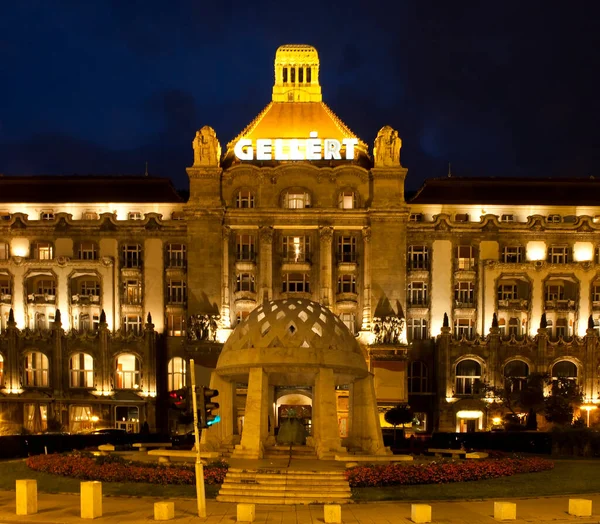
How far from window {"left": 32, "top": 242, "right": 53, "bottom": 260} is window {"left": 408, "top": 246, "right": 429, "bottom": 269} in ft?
122

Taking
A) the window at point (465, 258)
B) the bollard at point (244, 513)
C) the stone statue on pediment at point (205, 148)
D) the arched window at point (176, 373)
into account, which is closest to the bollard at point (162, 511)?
the bollard at point (244, 513)

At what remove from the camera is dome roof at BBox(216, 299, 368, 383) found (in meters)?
44.8

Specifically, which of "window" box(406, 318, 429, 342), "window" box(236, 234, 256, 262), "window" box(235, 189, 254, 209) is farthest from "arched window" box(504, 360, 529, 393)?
"window" box(235, 189, 254, 209)

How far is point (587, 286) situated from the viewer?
3366 inches

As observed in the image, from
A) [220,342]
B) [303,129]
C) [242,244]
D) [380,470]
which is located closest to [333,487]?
[380,470]

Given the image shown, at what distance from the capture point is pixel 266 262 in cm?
8538

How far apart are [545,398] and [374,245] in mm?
21822

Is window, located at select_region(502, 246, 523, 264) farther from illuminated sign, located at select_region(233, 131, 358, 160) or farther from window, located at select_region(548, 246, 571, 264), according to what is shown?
illuminated sign, located at select_region(233, 131, 358, 160)

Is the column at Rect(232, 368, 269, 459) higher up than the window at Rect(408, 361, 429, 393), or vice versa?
the column at Rect(232, 368, 269, 459)

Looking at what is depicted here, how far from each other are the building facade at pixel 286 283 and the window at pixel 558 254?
7.0 inches

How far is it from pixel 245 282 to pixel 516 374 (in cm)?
2860

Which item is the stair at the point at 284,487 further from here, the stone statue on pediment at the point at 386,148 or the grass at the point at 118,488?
the stone statue on pediment at the point at 386,148

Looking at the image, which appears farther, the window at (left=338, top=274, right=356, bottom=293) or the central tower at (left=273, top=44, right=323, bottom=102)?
the central tower at (left=273, top=44, right=323, bottom=102)

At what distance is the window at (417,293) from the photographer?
284ft
